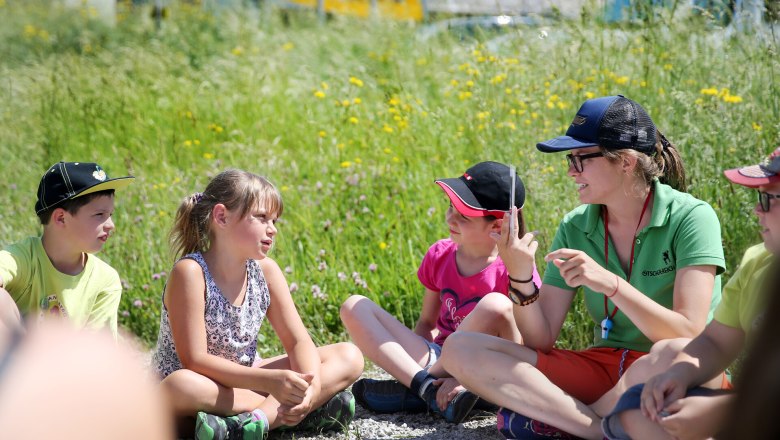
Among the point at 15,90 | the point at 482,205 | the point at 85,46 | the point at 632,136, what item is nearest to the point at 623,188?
the point at 632,136

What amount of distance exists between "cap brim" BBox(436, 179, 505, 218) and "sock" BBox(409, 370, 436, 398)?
2.11ft

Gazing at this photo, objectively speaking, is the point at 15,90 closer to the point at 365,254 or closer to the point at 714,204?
the point at 365,254

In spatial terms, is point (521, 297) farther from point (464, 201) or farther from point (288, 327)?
point (288, 327)

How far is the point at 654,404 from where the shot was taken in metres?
2.85

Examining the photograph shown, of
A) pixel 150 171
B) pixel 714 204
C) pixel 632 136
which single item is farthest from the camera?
pixel 150 171

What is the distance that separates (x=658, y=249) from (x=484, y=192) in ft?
2.65

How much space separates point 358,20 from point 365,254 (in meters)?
6.45

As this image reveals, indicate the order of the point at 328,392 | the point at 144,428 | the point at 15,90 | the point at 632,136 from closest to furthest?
the point at 144,428 < the point at 632,136 < the point at 328,392 < the point at 15,90

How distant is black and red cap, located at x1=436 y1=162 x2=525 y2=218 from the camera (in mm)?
3891

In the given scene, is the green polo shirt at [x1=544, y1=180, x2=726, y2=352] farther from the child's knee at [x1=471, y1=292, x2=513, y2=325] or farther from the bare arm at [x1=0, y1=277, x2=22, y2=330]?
the bare arm at [x1=0, y1=277, x2=22, y2=330]

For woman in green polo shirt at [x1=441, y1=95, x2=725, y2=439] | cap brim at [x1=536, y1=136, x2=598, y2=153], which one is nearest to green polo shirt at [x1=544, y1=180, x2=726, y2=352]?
woman in green polo shirt at [x1=441, y1=95, x2=725, y2=439]

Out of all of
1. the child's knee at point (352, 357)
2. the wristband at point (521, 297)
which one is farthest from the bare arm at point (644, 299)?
the child's knee at point (352, 357)

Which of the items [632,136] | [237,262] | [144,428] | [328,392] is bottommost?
[328,392]

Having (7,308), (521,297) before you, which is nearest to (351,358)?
(521,297)
